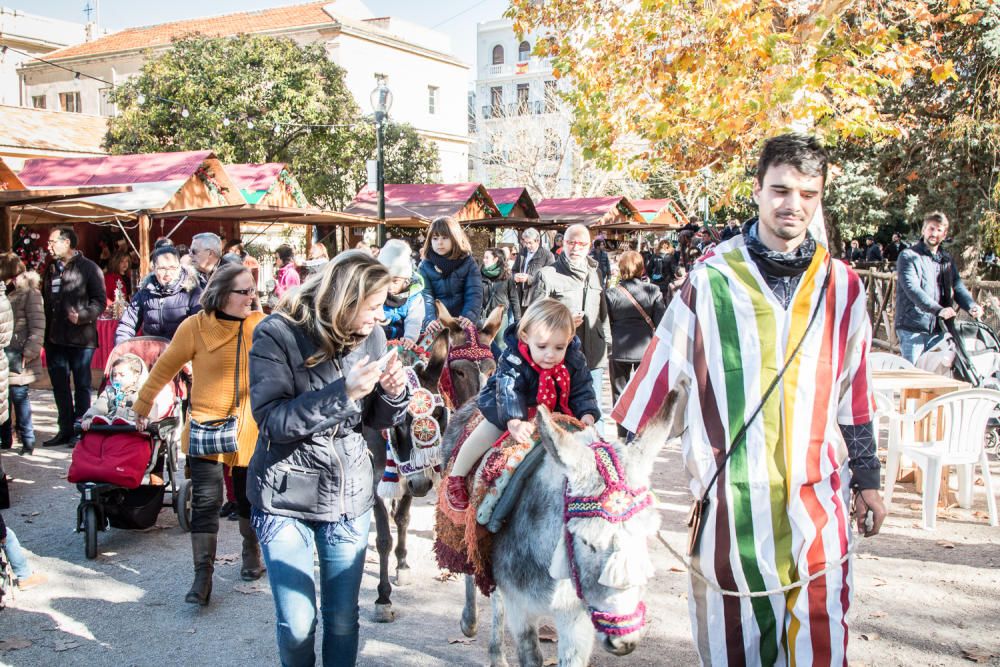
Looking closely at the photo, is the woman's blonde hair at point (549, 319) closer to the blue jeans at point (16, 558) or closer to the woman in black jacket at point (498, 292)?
the blue jeans at point (16, 558)

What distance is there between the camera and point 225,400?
15.6ft

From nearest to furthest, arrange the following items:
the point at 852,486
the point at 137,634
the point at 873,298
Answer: the point at 852,486 → the point at 137,634 → the point at 873,298

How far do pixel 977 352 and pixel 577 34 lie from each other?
6.36 metres

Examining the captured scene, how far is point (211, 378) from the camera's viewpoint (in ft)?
15.6

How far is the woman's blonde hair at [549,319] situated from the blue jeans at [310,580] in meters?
1.23

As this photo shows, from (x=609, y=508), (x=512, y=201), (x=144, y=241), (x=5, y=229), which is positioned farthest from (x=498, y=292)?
(x=512, y=201)

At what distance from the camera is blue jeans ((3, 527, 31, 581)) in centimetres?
496

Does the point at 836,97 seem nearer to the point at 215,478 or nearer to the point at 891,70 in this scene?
the point at 891,70

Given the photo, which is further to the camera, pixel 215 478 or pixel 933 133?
pixel 933 133

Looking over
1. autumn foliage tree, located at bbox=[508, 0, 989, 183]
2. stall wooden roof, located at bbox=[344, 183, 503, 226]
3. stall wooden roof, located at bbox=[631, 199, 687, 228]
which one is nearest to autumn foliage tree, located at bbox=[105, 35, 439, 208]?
stall wooden roof, located at bbox=[344, 183, 503, 226]

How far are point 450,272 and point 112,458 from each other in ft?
9.33

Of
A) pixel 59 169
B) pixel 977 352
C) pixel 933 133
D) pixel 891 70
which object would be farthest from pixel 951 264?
pixel 59 169

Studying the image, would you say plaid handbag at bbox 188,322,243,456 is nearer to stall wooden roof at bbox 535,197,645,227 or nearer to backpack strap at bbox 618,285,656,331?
backpack strap at bbox 618,285,656,331

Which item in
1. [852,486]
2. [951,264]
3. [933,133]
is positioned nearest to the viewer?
[852,486]
